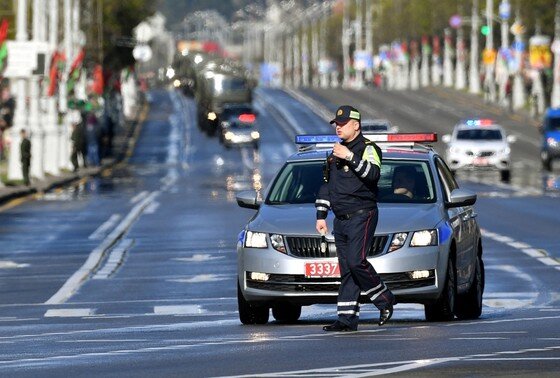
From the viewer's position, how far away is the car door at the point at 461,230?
53.9 feet

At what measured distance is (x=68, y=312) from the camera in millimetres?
18562

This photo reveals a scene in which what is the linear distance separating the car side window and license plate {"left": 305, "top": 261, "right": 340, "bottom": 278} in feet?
4.95

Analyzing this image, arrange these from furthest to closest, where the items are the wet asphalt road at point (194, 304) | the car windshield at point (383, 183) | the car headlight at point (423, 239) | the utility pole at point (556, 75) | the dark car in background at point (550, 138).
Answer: the utility pole at point (556, 75) < the dark car in background at point (550, 138) < the car windshield at point (383, 183) < the car headlight at point (423, 239) < the wet asphalt road at point (194, 304)

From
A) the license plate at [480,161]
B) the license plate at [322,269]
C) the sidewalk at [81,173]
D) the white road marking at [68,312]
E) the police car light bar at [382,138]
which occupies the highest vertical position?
the police car light bar at [382,138]

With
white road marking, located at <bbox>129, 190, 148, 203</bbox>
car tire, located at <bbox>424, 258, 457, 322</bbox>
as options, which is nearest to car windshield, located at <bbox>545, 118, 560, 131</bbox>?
white road marking, located at <bbox>129, 190, 148, 203</bbox>

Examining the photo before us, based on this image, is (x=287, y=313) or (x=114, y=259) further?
(x=114, y=259)

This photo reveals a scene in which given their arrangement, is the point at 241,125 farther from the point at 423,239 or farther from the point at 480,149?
the point at 423,239

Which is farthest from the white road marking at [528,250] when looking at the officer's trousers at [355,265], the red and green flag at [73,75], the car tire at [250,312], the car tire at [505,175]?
the red and green flag at [73,75]

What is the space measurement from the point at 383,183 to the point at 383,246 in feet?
4.38

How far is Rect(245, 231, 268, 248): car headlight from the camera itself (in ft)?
52.0

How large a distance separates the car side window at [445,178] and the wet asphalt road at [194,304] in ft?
3.56

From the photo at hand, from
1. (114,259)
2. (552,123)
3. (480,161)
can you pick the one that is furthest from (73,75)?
(114,259)

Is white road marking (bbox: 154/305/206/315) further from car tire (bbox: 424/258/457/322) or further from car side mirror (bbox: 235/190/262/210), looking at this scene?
car tire (bbox: 424/258/457/322)

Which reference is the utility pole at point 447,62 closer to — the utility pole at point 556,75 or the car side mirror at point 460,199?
the utility pole at point 556,75
